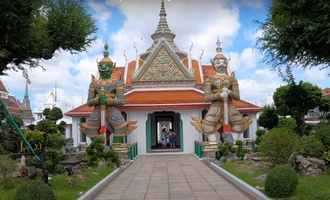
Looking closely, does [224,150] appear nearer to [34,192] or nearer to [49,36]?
[49,36]

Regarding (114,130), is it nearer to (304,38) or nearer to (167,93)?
(167,93)

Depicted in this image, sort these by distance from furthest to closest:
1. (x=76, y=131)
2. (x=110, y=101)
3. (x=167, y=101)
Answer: (x=76, y=131) < (x=167, y=101) < (x=110, y=101)

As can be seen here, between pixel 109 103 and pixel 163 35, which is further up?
pixel 163 35

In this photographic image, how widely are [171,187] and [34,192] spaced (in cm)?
499

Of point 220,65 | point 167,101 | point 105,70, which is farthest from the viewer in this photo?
point 167,101

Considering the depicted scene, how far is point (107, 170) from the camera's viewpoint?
16906 mm

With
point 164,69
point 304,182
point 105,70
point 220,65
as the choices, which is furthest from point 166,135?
point 304,182

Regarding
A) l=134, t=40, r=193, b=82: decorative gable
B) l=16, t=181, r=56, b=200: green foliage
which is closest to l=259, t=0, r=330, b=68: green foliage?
l=16, t=181, r=56, b=200: green foliage

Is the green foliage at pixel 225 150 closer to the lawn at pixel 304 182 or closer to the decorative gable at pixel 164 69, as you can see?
the lawn at pixel 304 182

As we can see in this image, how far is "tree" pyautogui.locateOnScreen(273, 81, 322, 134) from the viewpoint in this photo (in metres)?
26.7

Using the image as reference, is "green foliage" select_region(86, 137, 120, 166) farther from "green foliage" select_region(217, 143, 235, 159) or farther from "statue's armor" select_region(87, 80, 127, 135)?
"statue's armor" select_region(87, 80, 127, 135)

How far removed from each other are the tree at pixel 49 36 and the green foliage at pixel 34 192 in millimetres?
2957

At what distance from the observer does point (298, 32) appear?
9141 mm

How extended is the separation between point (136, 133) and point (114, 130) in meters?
3.45
